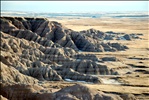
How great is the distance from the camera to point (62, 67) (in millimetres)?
66250

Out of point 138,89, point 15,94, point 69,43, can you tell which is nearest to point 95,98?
point 15,94

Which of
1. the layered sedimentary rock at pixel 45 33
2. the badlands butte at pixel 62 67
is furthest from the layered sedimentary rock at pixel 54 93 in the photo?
the layered sedimentary rock at pixel 45 33

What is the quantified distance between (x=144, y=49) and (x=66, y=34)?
2082 centimetres

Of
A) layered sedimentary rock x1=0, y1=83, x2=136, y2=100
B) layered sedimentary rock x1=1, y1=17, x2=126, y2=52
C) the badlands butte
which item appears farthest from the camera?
layered sedimentary rock x1=1, y1=17, x2=126, y2=52

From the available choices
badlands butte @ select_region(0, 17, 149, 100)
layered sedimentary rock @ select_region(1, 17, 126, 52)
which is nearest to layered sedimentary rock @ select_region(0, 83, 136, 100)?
badlands butte @ select_region(0, 17, 149, 100)

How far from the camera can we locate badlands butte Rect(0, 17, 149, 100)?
40.0 meters

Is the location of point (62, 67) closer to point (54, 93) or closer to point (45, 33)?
point (54, 93)

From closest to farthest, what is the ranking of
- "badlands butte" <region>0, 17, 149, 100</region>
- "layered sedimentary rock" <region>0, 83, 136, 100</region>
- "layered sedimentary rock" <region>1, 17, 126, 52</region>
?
"layered sedimentary rock" <region>0, 83, 136, 100</region> < "badlands butte" <region>0, 17, 149, 100</region> < "layered sedimentary rock" <region>1, 17, 126, 52</region>

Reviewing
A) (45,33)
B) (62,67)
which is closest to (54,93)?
(62,67)

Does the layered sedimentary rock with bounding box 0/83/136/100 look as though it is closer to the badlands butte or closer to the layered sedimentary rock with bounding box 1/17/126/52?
the badlands butte

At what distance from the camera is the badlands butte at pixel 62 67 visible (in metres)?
40.0

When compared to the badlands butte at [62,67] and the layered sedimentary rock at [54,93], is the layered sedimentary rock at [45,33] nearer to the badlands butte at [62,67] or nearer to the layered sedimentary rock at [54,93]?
the badlands butte at [62,67]

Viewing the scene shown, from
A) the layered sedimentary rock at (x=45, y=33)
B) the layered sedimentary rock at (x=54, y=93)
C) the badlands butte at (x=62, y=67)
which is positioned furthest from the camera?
the layered sedimentary rock at (x=45, y=33)

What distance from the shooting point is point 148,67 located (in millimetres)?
75938
